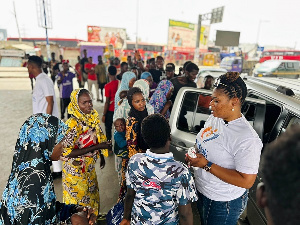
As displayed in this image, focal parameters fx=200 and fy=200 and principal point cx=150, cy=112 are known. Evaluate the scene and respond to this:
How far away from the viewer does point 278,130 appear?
2.26 metres

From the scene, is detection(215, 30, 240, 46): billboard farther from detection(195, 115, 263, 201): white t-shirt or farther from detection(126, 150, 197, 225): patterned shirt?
detection(126, 150, 197, 225): patterned shirt

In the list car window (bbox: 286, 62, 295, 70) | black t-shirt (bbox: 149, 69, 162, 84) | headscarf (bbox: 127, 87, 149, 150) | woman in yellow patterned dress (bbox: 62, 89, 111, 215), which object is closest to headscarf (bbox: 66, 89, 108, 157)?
woman in yellow patterned dress (bbox: 62, 89, 111, 215)

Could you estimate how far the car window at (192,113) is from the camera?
2666 mm

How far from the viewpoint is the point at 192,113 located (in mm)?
2752

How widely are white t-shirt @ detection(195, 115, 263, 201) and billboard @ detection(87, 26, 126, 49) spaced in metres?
31.1

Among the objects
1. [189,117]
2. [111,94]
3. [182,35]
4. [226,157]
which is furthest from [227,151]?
[182,35]

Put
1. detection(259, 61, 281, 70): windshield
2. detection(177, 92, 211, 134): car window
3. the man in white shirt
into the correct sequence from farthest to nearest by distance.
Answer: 1. detection(259, 61, 281, 70): windshield
2. the man in white shirt
3. detection(177, 92, 211, 134): car window

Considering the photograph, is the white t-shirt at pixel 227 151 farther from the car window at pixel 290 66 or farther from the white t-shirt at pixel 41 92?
the car window at pixel 290 66

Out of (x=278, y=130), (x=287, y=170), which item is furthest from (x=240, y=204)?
(x=287, y=170)

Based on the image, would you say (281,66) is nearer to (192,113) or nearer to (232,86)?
(192,113)

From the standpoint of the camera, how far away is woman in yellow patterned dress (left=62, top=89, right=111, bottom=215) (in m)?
2.26

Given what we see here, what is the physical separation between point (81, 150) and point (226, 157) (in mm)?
1534

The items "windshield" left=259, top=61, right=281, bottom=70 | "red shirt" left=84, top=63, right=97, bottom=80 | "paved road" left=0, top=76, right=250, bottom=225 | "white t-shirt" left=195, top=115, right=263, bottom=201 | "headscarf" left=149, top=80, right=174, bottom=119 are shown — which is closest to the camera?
"white t-shirt" left=195, top=115, right=263, bottom=201

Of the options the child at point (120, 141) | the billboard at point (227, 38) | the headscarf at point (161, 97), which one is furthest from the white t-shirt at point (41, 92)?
the billboard at point (227, 38)
